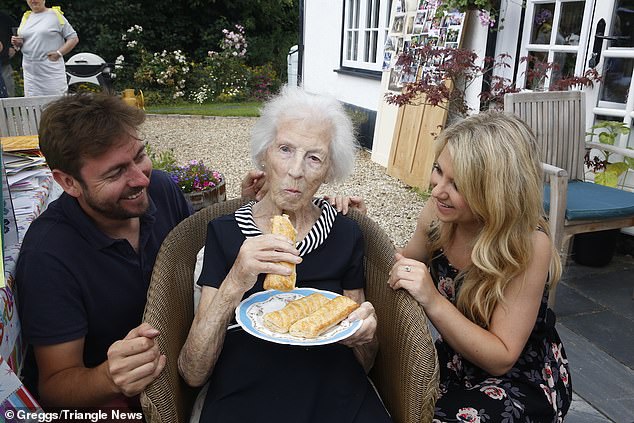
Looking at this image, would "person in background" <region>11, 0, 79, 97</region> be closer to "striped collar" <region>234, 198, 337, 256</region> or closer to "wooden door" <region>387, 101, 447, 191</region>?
"wooden door" <region>387, 101, 447, 191</region>

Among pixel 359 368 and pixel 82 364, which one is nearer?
pixel 82 364

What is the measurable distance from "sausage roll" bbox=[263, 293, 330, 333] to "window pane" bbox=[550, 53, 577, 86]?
3.97m

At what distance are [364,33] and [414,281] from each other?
24.3 feet

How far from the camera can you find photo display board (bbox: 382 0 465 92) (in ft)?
17.8

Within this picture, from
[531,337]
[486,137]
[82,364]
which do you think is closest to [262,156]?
[486,137]

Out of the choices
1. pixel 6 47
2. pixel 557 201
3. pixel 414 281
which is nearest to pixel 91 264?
pixel 414 281

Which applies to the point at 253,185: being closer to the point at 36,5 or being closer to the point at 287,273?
the point at 287,273

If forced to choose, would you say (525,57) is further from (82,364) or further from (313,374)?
(82,364)

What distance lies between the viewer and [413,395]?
4.66ft

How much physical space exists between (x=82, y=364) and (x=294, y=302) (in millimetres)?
645

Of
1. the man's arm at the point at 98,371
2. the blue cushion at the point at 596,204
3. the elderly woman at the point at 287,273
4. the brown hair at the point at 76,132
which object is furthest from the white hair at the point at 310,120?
the blue cushion at the point at 596,204

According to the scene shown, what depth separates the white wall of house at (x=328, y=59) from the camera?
26.9ft

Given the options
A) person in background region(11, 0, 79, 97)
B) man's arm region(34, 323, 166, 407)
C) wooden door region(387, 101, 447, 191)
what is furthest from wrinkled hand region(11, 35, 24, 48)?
man's arm region(34, 323, 166, 407)

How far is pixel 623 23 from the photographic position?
12.9ft
